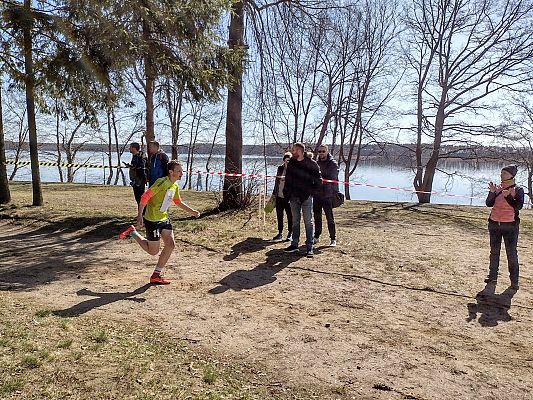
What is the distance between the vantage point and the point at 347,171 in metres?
33.7

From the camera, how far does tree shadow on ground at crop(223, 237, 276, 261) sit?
7707 mm

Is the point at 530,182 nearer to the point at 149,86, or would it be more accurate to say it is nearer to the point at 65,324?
the point at 149,86

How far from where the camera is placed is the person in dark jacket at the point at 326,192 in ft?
26.7

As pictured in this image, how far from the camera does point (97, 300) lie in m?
5.31

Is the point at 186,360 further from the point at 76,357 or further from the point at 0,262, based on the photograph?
the point at 0,262

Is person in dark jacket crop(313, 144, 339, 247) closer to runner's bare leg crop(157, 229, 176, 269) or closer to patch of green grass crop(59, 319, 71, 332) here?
runner's bare leg crop(157, 229, 176, 269)

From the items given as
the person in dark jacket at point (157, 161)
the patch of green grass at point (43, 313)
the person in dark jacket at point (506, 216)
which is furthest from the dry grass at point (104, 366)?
the person in dark jacket at point (157, 161)

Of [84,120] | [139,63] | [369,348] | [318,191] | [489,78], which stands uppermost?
[489,78]

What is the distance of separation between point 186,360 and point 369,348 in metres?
1.63

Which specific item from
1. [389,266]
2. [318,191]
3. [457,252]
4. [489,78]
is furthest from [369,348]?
[489,78]

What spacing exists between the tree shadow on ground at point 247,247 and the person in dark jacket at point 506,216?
368 cm

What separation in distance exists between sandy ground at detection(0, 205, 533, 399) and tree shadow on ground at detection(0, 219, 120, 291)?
28mm

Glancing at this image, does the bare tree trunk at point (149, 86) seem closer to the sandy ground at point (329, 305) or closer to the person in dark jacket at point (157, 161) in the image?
the person in dark jacket at point (157, 161)

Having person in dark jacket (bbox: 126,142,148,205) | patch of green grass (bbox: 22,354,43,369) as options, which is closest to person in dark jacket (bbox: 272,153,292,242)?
person in dark jacket (bbox: 126,142,148,205)
